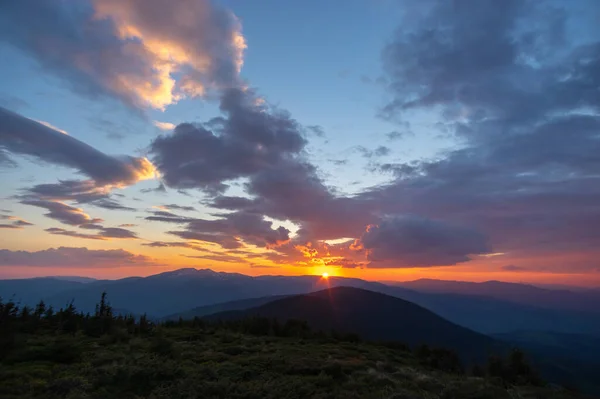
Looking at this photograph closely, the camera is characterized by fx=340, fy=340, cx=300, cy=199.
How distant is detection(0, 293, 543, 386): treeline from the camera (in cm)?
2269

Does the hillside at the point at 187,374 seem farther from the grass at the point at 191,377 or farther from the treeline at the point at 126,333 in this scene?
the treeline at the point at 126,333

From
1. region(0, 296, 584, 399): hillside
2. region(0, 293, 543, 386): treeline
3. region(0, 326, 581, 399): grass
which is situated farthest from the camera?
region(0, 293, 543, 386): treeline

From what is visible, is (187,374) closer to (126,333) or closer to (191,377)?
(191,377)

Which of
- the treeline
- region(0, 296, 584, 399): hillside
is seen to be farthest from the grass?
the treeline

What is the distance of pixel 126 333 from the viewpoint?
28.6 m

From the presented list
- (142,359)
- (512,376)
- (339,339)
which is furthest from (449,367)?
(142,359)

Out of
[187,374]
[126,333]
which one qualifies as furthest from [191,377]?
[126,333]

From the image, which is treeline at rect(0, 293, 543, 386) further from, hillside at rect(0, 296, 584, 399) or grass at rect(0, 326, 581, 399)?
grass at rect(0, 326, 581, 399)

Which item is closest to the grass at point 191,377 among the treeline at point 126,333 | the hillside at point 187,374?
the hillside at point 187,374

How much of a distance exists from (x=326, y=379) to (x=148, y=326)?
2425cm

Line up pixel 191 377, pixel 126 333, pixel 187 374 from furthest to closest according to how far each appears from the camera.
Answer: pixel 126 333 → pixel 187 374 → pixel 191 377

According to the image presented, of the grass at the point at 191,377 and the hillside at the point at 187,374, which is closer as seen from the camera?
the grass at the point at 191,377

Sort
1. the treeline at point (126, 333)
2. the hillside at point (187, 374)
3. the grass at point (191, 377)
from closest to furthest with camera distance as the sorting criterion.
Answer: the grass at point (191, 377) → the hillside at point (187, 374) → the treeline at point (126, 333)

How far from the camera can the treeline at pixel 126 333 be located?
2269 centimetres
